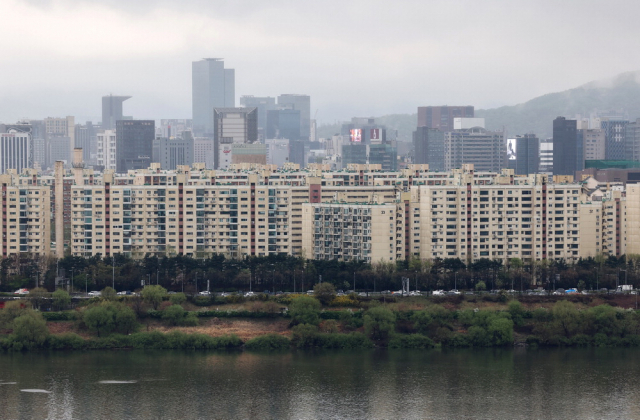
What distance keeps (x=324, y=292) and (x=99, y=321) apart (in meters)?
9.56

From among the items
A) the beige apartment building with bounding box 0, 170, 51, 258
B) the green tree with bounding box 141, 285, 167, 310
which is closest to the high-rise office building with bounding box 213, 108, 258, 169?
the beige apartment building with bounding box 0, 170, 51, 258

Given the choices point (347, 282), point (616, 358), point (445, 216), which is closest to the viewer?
point (616, 358)

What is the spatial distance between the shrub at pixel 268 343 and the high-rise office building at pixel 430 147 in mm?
115172

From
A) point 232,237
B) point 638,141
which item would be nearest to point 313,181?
point 232,237

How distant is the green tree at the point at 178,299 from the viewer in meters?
57.2

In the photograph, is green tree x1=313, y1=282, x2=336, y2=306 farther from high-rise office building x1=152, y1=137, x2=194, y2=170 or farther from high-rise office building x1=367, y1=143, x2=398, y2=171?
high-rise office building x1=152, y1=137, x2=194, y2=170

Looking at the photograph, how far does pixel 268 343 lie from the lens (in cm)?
5291

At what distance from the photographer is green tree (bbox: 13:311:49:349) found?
52.2 m

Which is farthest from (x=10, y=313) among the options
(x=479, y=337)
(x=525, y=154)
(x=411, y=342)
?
(x=525, y=154)

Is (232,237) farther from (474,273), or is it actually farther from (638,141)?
(638,141)

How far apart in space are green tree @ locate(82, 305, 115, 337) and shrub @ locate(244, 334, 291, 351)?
18.0 feet

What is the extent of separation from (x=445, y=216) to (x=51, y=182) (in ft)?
93.7

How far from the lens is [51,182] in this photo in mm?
82438

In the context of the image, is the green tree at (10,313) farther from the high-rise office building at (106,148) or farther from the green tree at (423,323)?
the high-rise office building at (106,148)
